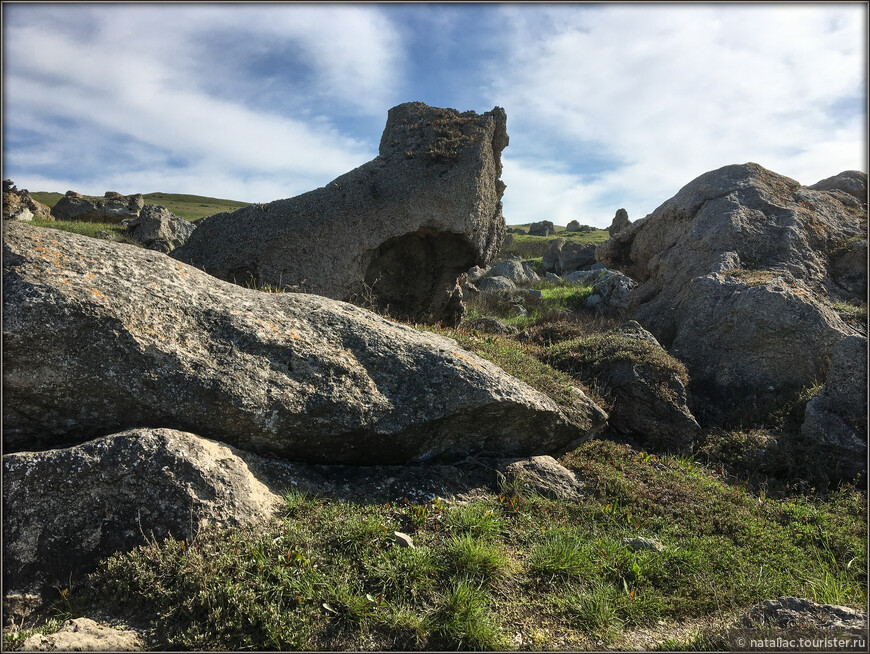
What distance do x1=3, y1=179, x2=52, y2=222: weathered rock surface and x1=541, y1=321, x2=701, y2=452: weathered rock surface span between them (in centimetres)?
2847

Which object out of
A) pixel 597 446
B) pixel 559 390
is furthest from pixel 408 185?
pixel 597 446

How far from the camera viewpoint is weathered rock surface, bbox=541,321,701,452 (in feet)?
34.4

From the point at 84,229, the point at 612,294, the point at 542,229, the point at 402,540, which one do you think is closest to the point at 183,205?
the point at 542,229

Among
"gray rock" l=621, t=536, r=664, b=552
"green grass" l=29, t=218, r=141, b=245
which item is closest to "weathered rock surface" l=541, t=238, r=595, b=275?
"green grass" l=29, t=218, r=141, b=245

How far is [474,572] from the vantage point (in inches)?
217

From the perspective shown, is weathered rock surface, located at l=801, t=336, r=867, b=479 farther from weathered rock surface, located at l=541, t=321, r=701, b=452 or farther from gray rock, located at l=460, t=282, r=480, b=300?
gray rock, located at l=460, t=282, r=480, b=300

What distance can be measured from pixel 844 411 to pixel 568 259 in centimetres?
3187

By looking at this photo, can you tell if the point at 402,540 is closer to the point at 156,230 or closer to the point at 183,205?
the point at 156,230

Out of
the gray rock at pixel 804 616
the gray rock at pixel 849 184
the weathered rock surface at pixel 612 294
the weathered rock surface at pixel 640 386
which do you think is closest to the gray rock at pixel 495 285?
the weathered rock surface at pixel 612 294

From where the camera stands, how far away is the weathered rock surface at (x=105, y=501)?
4.82m

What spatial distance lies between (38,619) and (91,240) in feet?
13.7

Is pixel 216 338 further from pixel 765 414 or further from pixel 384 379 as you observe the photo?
pixel 765 414

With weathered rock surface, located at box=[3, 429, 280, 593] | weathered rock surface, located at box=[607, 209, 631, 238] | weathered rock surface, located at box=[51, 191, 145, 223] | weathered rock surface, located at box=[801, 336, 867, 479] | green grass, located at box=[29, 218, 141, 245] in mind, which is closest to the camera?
weathered rock surface, located at box=[3, 429, 280, 593]

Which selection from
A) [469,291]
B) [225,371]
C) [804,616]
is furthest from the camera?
[469,291]
